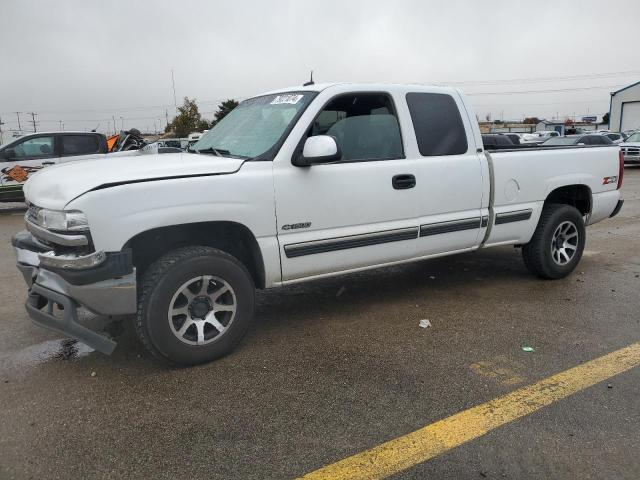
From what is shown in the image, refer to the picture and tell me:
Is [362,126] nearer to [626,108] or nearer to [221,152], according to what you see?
[221,152]

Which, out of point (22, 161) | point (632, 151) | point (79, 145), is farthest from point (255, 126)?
point (632, 151)

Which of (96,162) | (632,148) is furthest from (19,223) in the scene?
(632,148)

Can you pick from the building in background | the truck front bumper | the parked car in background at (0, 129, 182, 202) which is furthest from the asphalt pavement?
the building in background

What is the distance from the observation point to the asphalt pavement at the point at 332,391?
260cm

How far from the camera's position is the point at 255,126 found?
168 inches

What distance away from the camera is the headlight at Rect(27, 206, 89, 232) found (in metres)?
3.11

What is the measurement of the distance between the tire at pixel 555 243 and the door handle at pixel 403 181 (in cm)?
183

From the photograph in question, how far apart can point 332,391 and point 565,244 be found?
3.54 m

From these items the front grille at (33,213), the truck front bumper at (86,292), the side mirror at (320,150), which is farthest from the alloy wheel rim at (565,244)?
the front grille at (33,213)

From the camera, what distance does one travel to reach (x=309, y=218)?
12.7ft

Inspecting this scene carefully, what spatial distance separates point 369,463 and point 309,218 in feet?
6.00

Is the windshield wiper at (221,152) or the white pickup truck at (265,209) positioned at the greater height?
the windshield wiper at (221,152)

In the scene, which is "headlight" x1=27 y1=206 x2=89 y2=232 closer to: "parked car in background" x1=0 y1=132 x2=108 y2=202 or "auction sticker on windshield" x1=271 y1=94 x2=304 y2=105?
"auction sticker on windshield" x1=271 y1=94 x2=304 y2=105

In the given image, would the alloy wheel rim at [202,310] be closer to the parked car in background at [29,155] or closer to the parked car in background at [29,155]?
the parked car in background at [29,155]
